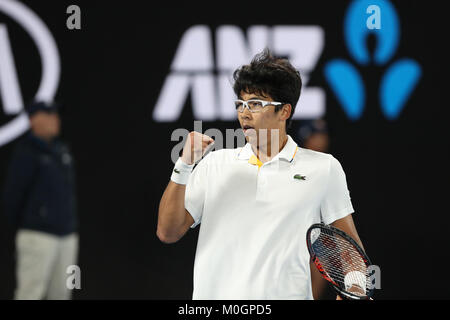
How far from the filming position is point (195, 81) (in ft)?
17.5

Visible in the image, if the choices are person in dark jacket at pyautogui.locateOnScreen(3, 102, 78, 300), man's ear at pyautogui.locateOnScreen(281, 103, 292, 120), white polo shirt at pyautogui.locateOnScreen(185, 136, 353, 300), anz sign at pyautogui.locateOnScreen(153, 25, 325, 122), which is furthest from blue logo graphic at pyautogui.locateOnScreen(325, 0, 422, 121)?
white polo shirt at pyautogui.locateOnScreen(185, 136, 353, 300)

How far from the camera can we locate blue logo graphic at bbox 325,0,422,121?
5.52 meters

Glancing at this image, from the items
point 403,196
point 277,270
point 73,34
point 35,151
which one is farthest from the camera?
point 403,196

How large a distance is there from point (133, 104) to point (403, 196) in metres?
2.51

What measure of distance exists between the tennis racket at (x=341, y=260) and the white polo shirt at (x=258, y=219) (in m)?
0.05

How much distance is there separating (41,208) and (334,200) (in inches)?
122

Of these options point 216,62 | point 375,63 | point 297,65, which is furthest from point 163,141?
point 375,63

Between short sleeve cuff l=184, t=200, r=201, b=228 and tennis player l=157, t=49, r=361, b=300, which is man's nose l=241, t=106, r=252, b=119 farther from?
short sleeve cuff l=184, t=200, r=201, b=228

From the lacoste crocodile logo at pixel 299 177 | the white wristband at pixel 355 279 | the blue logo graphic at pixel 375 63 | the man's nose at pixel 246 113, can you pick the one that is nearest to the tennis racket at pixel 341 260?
the white wristband at pixel 355 279

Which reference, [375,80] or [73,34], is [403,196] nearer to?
[375,80]

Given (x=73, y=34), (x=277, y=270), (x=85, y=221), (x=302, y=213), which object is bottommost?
(x=85, y=221)

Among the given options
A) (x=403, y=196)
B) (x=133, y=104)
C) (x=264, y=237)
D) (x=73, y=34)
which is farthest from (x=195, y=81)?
(x=264, y=237)

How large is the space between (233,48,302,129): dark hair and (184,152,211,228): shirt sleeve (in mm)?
353
